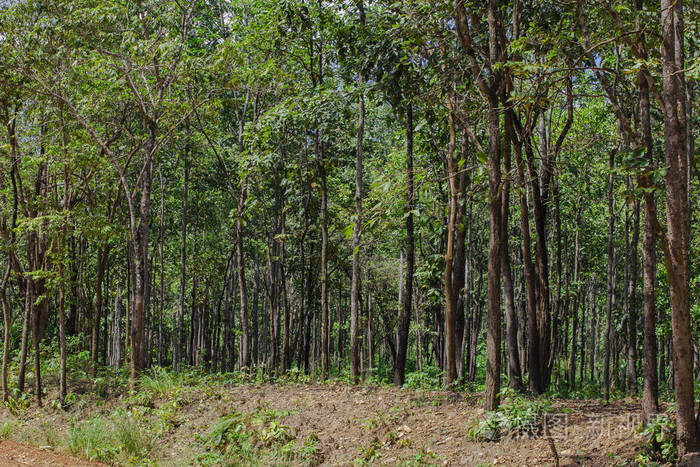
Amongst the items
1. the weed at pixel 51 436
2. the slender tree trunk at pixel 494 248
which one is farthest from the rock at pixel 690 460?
the weed at pixel 51 436

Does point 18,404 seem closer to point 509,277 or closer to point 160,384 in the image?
point 160,384

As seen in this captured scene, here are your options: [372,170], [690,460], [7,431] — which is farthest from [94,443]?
[690,460]

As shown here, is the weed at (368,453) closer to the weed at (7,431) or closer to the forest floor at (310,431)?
the forest floor at (310,431)

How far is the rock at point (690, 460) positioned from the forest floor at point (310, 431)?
53cm

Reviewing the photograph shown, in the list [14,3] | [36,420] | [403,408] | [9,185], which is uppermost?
[14,3]

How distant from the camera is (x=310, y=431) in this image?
8.45 metres

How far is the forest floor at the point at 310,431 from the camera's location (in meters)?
6.64

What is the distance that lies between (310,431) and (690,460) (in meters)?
5.17

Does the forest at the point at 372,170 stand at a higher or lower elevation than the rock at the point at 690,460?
higher

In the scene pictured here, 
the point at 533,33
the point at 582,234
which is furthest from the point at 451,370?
the point at 582,234

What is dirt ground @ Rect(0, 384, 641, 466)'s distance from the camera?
6391 mm

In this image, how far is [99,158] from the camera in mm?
11945

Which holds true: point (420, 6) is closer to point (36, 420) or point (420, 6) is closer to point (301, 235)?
point (36, 420)

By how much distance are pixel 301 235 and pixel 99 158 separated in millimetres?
8304
